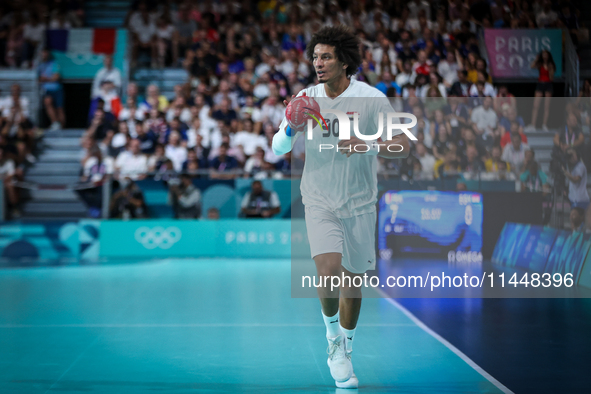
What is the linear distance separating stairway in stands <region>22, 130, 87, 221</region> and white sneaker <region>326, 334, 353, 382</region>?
9.12 meters

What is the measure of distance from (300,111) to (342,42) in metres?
0.57

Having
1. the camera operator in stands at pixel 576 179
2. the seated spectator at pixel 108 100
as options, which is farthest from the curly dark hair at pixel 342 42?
the seated spectator at pixel 108 100

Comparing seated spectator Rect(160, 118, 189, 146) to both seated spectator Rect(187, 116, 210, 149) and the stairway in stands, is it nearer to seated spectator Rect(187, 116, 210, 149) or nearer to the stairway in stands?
seated spectator Rect(187, 116, 210, 149)

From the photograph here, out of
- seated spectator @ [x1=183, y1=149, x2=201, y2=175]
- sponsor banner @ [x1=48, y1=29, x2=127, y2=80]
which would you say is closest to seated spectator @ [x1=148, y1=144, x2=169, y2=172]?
seated spectator @ [x1=183, y1=149, x2=201, y2=175]

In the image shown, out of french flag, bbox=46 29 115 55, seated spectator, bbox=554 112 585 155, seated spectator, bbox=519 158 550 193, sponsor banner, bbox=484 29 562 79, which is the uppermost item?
french flag, bbox=46 29 115 55

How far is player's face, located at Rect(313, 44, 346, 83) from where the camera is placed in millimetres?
3873

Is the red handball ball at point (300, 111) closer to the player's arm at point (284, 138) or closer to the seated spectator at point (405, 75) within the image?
the player's arm at point (284, 138)

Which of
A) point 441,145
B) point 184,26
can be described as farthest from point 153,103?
point 441,145

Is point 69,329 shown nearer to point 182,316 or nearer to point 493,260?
point 182,316

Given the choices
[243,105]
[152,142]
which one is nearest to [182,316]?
[152,142]

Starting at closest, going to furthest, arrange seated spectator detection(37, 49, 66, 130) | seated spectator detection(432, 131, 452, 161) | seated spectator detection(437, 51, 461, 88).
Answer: seated spectator detection(432, 131, 452, 161) → seated spectator detection(437, 51, 461, 88) → seated spectator detection(37, 49, 66, 130)

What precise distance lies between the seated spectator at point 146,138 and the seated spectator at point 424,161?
17.8ft

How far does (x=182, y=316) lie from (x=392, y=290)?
306cm

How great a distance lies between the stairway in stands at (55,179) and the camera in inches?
487
